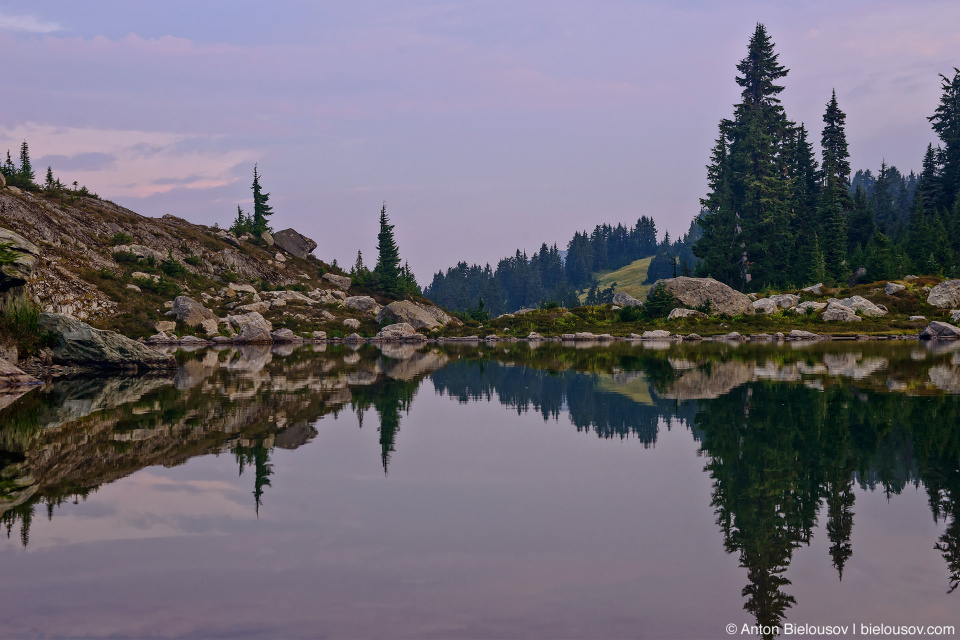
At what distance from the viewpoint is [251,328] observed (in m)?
64.9

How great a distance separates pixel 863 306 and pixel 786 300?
823 centimetres

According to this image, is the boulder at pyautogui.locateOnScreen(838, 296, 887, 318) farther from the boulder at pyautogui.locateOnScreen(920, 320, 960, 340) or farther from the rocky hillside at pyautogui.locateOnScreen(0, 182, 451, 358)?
the rocky hillside at pyautogui.locateOnScreen(0, 182, 451, 358)

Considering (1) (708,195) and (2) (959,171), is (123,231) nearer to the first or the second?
(1) (708,195)

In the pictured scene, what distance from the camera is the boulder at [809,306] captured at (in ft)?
232

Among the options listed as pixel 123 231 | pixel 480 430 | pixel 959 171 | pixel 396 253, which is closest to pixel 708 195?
pixel 959 171

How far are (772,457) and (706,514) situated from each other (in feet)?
13.2

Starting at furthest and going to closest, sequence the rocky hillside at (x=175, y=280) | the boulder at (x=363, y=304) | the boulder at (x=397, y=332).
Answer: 1. the boulder at (x=363, y=304)
2. the boulder at (x=397, y=332)
3. the rocky hillside at (x=175, y=280)

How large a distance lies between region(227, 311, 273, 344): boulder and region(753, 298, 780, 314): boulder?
178ft

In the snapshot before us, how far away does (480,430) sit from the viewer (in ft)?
55.8

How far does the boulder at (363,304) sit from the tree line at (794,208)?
4282 centimetres

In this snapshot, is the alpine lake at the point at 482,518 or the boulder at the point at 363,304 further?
the boulder at the point at 363,304

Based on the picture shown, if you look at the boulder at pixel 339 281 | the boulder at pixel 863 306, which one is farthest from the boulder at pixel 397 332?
the boulder at pixel 863 306

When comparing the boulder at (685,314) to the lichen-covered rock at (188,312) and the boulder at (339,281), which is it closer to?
the boulder at (339,281)

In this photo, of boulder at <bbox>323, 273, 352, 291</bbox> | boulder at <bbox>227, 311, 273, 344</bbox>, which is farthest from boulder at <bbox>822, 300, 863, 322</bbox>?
boulder at <bbox>323, 273, 352, 291</bbox>
